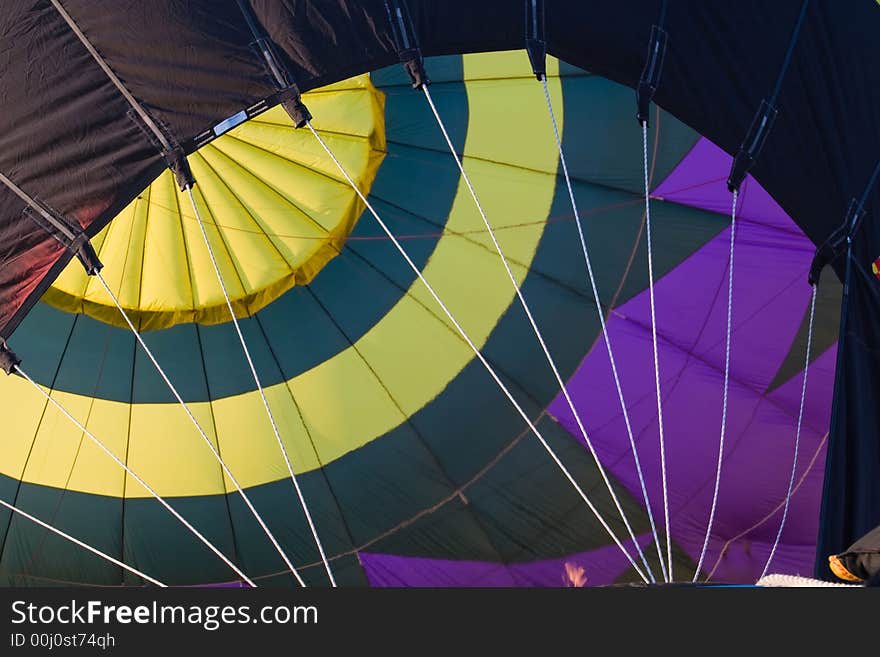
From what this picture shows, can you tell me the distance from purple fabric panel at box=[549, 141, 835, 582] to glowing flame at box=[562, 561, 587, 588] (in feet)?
1.35

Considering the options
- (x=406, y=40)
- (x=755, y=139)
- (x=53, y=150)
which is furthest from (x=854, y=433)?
(x=53, y=150)

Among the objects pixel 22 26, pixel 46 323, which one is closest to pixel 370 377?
pixel 46 323

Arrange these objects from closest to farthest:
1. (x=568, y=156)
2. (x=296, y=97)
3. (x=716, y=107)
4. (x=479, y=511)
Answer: (x=296, y=97), (x=716, y=107), (x=568, y=156), (x=479, y=511)

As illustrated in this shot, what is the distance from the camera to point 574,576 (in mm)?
4840

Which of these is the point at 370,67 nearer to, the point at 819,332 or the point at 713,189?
the point at 713,189

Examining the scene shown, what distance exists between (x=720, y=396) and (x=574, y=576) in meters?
1.00

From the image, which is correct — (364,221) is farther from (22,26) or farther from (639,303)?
(22,26)

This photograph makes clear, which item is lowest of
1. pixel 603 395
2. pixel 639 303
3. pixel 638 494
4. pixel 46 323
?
pixel 638 494

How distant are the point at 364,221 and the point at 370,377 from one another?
2.21ft

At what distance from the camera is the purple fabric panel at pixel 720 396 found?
4551 mm

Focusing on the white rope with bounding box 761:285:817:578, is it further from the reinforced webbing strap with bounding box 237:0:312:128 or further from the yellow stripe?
the reinforced webbing strap with bounding box 237:0:312:128

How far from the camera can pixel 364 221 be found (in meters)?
4.64

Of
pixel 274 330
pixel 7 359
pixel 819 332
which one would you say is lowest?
pixel 7 359

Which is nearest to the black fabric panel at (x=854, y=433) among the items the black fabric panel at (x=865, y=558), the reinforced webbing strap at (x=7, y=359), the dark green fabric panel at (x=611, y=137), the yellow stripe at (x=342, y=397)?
the black fabric panel at (x=865, y=558)
